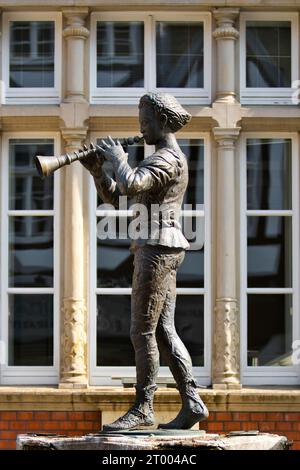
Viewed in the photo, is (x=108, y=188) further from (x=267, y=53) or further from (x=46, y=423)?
(x=267, y=53)

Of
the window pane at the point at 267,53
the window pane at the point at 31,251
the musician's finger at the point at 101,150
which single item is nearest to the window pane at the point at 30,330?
the window pane at the point at 31,251

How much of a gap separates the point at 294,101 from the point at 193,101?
2.76 ft

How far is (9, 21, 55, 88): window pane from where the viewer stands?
487 inches

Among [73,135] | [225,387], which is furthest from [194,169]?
[225,387]

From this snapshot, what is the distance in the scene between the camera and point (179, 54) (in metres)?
12.4

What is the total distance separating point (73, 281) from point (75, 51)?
6.22 feet

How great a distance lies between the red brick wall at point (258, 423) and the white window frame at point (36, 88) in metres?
2.95

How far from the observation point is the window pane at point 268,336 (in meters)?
12.2

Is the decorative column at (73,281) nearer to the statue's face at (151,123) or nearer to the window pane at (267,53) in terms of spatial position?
the window pane at (267,53)

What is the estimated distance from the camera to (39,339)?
40.0 feet

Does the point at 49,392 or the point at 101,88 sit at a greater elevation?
the point at 101,88

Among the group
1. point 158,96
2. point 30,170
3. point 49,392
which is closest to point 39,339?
point 49,392
